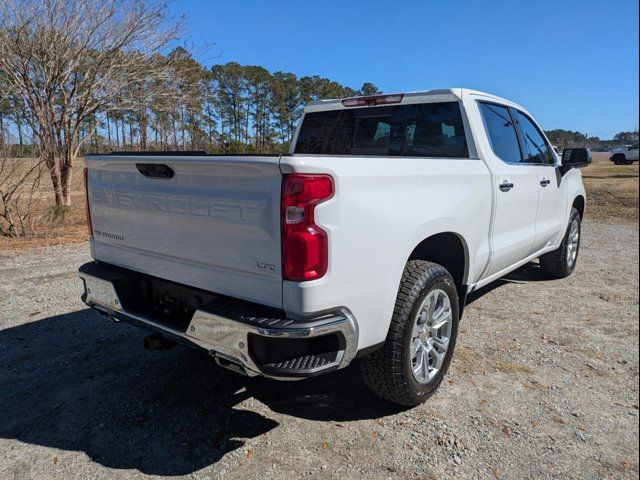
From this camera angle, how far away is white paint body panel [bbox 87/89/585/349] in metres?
2.21

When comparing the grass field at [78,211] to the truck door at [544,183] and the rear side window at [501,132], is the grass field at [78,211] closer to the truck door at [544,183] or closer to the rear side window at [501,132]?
the rear side window at [501,132]

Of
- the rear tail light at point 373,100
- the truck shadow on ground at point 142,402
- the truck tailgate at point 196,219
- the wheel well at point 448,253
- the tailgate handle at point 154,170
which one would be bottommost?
the truck shadow on ground at point 142,402

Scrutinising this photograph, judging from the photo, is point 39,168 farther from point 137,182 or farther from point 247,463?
point 247,463

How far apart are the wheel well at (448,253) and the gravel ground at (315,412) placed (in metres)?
0.74

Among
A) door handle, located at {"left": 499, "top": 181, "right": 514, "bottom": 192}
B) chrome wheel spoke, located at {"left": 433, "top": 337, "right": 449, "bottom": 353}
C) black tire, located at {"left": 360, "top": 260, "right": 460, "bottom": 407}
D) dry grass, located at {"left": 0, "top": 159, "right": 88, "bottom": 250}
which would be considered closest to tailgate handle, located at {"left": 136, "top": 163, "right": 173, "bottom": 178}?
black tire, located at {"left": 360, "top": 260, "right": 460, "bottom": 407}

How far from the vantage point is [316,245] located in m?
2.17

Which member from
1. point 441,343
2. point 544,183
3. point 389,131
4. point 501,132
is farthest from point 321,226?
point 544,183

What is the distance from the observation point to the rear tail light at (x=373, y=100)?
4.04 m

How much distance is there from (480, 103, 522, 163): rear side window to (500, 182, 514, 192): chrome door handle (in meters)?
0.27

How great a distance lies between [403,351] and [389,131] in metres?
2.12

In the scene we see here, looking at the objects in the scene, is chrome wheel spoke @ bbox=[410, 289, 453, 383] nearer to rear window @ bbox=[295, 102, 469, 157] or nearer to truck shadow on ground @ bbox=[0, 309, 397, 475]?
truck shadow on ground @ bbox=[0, 309, 397, 475]

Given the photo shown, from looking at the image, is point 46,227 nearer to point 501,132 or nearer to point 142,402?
point 142,402

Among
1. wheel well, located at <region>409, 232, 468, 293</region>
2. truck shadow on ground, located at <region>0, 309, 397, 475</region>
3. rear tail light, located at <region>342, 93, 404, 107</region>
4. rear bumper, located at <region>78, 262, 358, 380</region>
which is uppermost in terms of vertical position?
rear tail light, located at <region>342, 93, 404, 107</region>

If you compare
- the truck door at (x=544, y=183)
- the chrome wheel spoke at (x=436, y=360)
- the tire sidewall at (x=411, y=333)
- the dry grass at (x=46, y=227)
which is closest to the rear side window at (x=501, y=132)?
the truck door at (x=544, y=183)
